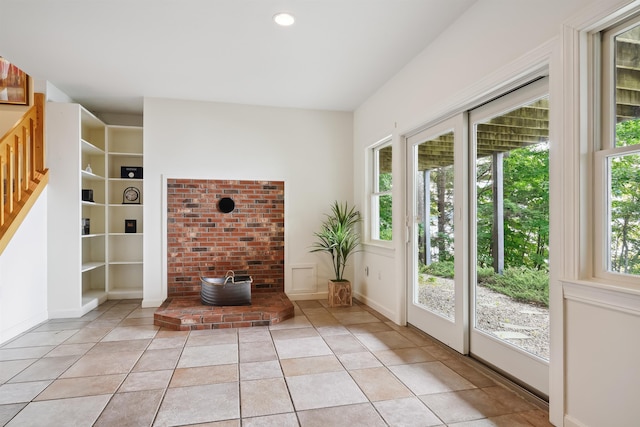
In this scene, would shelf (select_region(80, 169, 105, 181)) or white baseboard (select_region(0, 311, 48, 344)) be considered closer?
white baseboard (select_region(0, 311, 48, 344))

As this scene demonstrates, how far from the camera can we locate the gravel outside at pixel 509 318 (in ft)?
7.50

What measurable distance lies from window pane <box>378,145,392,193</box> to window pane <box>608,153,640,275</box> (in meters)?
2.63

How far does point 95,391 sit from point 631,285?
3081mm

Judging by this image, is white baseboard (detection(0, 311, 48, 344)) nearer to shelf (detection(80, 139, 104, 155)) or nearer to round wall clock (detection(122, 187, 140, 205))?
round wall clock (detection(122, 187, 140, 205))

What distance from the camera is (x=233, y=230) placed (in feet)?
16.2

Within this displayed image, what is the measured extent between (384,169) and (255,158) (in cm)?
175

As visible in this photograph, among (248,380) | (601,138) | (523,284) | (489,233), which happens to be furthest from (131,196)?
(601,138)

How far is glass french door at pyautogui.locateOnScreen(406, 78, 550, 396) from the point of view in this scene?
2.32 meters

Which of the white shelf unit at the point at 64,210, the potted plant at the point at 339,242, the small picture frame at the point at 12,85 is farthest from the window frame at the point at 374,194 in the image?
the small picture frame at the point at 12,85

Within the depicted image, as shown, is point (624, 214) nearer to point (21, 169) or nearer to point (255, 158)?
point (255, 158)

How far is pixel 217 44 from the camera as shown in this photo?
3262mm

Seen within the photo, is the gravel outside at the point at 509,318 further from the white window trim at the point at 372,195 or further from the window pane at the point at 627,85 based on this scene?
the white window trim at the point at 372,195

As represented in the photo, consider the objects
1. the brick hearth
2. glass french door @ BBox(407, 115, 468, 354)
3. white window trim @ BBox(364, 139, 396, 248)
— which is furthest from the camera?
white window trim @ BBox(364, 139, 396, 248)

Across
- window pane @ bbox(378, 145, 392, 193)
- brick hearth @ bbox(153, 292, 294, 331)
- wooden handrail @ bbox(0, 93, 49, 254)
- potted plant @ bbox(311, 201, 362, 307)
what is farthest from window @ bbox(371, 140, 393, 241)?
wooden handrail @ bbox(0, 93, 49, 254)
